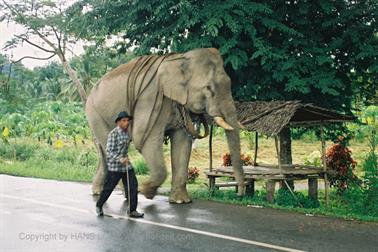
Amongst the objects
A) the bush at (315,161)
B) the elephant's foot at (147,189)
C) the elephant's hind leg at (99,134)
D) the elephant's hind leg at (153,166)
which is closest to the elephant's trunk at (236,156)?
the elephant's hind leg at (153,166)

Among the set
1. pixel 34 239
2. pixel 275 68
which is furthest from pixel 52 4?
pixel 34 239

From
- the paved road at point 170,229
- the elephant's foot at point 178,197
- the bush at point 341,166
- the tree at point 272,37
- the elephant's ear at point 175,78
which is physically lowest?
the paved road at point 170,229

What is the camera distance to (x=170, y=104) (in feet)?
38.6

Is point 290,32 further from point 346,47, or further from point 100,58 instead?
point 100,58

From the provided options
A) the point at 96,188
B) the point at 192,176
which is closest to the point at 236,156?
the point at 96,188

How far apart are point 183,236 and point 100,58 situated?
15841 mm

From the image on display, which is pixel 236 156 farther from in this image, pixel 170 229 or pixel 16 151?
pixel 16 151

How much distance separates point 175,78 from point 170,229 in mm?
3824

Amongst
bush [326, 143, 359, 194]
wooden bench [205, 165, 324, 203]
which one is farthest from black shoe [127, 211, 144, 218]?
bush [326, 143, 359, 194]

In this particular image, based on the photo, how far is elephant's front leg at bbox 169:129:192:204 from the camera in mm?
11562

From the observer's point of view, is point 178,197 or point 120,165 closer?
point 120,165

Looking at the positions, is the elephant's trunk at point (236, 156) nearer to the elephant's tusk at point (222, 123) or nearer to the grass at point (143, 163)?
the elephant's tusk at point (222, 123)

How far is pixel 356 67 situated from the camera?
1356 centimetres

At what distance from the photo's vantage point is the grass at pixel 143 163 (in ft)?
38.4
